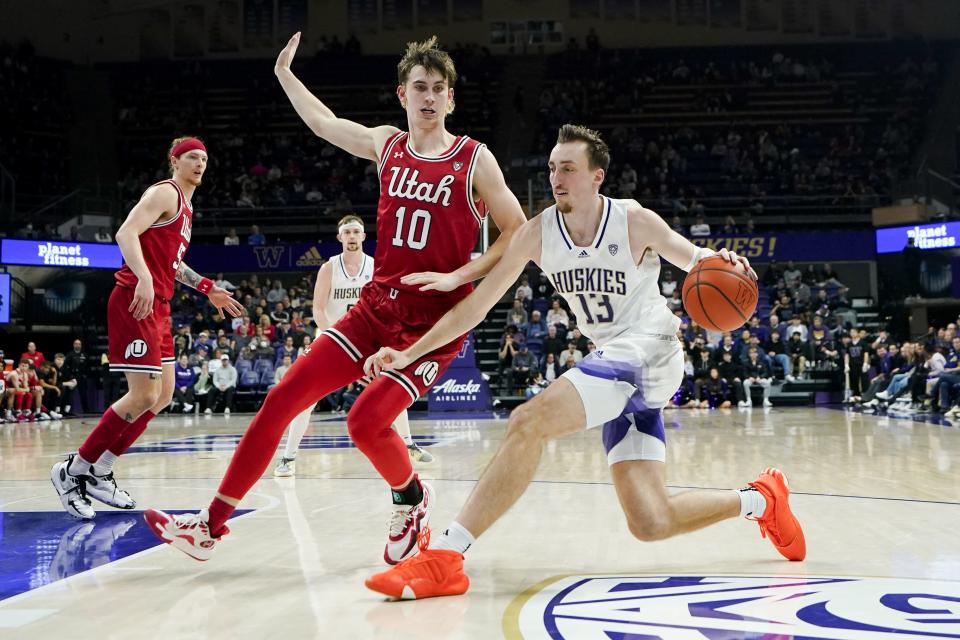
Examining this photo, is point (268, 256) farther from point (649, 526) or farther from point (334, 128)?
point (649, 526)

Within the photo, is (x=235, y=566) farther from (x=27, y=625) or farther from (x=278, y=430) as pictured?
(x=27, y=625)

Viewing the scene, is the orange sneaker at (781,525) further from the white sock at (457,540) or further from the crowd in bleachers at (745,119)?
the crowd in bleachers at (745,119)

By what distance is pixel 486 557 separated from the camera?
410 cm

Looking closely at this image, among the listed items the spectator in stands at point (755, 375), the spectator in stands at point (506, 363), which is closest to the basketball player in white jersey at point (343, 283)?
the spectator in stands at point (506, 363)

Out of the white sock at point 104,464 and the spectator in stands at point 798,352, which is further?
the spectator in stands at point 798,352

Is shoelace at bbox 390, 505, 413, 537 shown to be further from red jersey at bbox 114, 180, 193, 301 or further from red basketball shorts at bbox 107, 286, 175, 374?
red jersey at bbox 114, 180, 193, 301

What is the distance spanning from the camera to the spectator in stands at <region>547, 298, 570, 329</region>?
19206 millimetres

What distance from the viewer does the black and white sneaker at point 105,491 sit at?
545 cm

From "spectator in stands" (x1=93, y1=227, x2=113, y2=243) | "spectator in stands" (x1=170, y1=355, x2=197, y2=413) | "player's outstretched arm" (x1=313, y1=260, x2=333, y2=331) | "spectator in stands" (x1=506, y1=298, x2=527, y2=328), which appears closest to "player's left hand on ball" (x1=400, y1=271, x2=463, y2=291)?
"player's outstretched arm" (x1=313, y1=260, x2=333, y2=331)

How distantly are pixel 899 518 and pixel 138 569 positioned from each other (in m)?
3.73

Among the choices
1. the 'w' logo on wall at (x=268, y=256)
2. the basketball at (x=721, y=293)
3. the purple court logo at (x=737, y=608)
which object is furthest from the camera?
the 'w' logo on wall at (x=268, y=256)

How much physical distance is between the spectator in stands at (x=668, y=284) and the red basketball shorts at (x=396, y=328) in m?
16.8

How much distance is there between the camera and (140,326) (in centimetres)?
556

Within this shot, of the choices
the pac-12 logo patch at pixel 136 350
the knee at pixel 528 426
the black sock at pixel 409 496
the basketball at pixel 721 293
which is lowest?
the black sock at pixel 409 496
